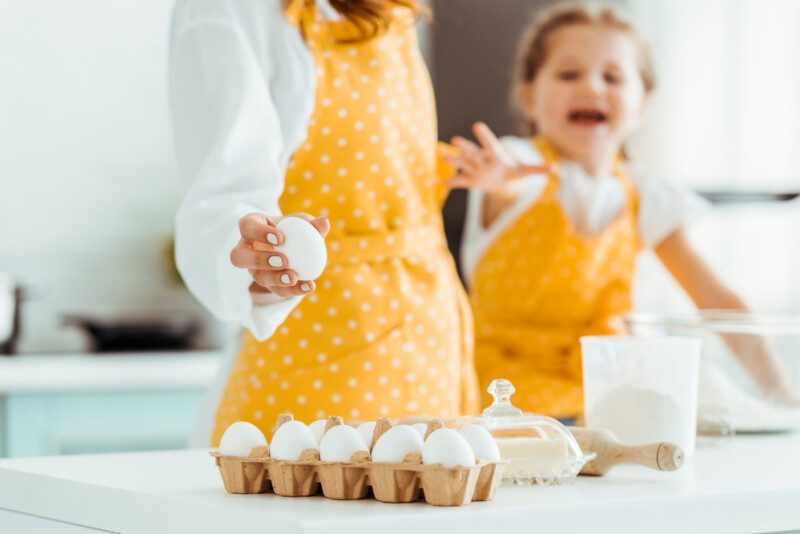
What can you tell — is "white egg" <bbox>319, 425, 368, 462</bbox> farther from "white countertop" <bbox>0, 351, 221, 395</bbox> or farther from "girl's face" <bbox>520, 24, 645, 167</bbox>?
"white countertop" <bbox>0, 351, 221, 395</bbox>

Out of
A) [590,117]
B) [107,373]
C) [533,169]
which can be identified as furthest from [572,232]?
[107,373]

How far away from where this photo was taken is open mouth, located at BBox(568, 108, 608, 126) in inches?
66.6

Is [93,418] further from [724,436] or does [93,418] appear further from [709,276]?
[724,436]

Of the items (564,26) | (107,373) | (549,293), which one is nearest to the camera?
(549,293)

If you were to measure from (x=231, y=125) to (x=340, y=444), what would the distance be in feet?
1.39

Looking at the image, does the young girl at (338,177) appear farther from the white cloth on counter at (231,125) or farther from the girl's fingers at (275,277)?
the girl's fingers at (275,277)

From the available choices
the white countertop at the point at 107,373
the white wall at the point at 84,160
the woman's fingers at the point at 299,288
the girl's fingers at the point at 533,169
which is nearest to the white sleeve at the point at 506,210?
the girl's fingers at the point at 533,169

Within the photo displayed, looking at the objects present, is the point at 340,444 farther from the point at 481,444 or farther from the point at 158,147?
the point at 158,147

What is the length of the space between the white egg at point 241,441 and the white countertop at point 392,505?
3cm

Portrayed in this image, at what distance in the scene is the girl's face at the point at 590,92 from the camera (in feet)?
5.53

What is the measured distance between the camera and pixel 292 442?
723 mm

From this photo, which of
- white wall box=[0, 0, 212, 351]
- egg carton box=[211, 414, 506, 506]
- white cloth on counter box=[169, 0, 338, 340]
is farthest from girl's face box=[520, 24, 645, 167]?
white wall box=[0, 0, 212, 351]

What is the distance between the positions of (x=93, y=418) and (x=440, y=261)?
959 millimetres

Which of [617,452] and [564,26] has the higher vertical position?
[564,26]
